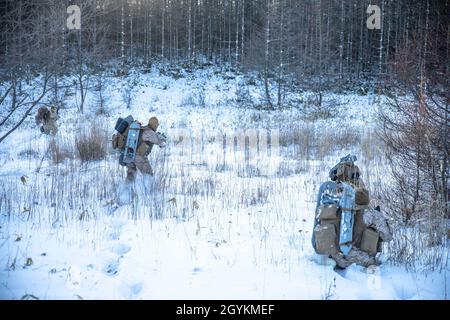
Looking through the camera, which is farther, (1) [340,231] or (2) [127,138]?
(2) [127,138]

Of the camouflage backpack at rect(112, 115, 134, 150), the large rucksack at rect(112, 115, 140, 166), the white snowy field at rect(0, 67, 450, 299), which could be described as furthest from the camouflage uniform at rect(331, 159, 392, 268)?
the camouflage backpack at rect(112, 115, 134, 150)

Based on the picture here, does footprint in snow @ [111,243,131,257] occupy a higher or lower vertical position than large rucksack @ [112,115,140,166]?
lower

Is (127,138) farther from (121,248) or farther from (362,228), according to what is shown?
(362,228)

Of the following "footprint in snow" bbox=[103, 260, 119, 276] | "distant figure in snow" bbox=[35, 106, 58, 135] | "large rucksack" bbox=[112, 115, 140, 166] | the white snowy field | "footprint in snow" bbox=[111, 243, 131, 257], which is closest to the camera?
the white snowy field

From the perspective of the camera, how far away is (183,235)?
396 centimetres

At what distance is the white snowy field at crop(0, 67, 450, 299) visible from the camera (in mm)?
2875

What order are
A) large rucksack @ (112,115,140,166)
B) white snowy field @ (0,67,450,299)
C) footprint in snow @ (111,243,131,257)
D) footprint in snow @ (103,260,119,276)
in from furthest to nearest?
large rucksack @ (112,115,140,166), footprint in snow @ (111,243,131,257), footprint in snow @ (103,260,119,276), white snowy field @ (0,67,450,299)

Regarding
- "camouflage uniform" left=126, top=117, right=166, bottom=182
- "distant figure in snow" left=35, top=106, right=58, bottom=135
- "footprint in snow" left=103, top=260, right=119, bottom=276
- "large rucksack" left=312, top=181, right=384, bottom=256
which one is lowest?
"footprint in snow" left=103, top=260, right=119, bottom=276

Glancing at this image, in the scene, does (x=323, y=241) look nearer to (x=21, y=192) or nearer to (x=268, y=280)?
(x=268, y=280)

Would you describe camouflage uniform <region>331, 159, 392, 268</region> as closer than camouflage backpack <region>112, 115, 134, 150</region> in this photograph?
Yes

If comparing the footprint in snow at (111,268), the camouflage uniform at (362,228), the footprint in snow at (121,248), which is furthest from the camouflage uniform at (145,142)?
the camouflage uniform at (362,228)

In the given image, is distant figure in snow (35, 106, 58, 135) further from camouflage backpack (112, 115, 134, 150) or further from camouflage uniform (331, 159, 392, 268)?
camouflage uniform (331, 159, 392, 268)

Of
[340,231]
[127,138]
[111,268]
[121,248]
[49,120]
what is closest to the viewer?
[340,231]

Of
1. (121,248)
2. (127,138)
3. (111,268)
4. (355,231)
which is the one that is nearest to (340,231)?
(355,231)
